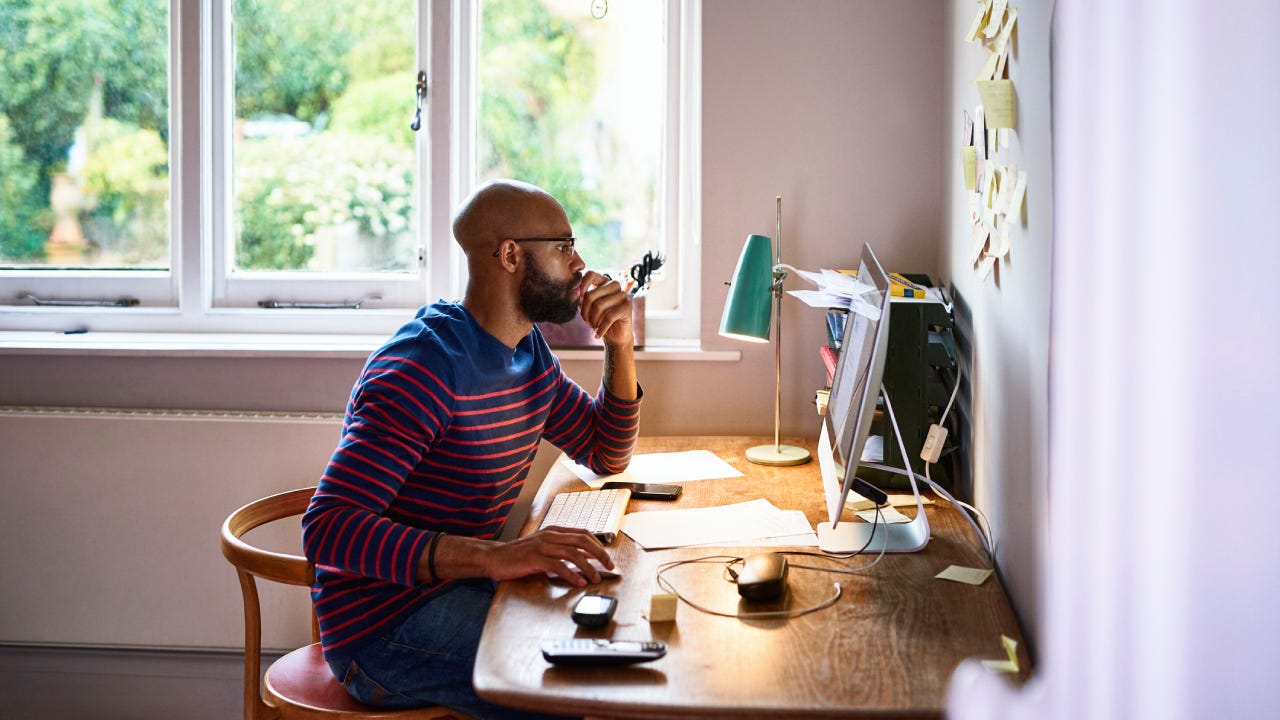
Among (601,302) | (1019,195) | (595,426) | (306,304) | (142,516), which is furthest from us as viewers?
(306,304)

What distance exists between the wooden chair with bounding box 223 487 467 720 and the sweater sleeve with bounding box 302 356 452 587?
0.17m

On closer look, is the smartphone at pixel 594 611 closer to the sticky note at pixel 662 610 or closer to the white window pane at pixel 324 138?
the sticky note at pixel 662 610

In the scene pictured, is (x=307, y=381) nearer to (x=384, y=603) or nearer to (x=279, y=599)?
(x=279, y=599)

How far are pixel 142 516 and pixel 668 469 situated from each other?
1.37 m

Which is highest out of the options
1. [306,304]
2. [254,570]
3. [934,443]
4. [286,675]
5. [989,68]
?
[989,68]

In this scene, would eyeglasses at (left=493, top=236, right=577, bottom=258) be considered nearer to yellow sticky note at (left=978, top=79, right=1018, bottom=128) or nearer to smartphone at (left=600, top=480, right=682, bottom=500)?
smartphone at (left=600, top=480, right=682, bottom=500)

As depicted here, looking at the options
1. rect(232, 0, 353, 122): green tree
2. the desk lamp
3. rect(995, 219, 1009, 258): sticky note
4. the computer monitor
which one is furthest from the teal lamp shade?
rect(232, 0, 353, 122): green tree

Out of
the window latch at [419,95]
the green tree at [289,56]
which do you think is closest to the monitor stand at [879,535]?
the window latch at [419,95]

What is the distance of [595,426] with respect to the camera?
2020 millimetres

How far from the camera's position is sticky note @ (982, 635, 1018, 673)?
1.07 meters

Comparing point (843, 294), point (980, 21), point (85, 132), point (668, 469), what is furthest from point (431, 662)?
point (85, 132)

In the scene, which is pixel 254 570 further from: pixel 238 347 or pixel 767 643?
pixel 238 347

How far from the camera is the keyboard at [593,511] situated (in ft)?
5.24

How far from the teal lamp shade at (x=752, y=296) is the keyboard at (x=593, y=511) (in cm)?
48
